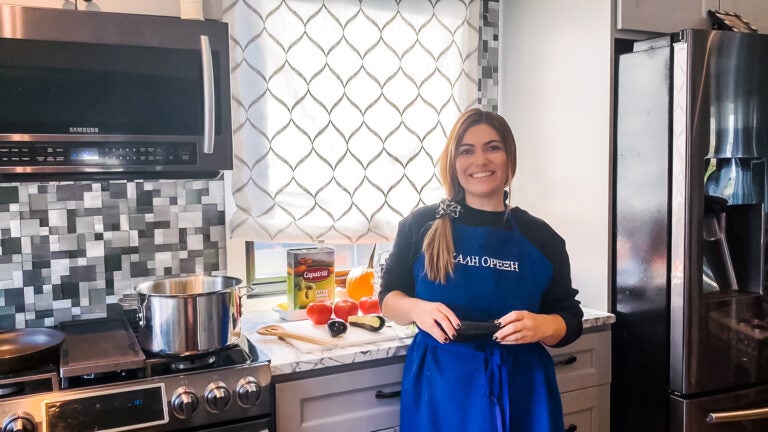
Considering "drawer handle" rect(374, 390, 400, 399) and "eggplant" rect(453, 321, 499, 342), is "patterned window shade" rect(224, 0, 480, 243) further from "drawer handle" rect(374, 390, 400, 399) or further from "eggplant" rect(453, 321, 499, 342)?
"eggplant" rect(453, 321, 499, 342)

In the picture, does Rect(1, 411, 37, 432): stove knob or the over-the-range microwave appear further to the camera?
the over-the-range microwave

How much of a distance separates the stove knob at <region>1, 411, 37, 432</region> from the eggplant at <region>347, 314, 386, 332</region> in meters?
0.86

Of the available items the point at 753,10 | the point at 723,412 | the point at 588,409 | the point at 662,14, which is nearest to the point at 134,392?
the point at 588,409

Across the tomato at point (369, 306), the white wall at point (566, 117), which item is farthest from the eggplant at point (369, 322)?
the white wall at point (566, 117)

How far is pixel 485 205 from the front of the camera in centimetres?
170

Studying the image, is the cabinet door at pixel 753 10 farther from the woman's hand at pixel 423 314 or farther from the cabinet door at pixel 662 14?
the woman's hand at pixel 423 314

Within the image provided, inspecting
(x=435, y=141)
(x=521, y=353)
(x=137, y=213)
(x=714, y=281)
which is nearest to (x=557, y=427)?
(x=521, y=353)

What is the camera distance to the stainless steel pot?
1475 millimetres

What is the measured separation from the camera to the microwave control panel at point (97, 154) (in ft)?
4.75

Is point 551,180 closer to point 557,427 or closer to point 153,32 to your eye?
point 557,427

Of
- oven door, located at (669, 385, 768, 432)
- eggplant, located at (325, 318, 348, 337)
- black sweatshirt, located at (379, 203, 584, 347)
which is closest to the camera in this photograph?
black sweatshirt, located at (379, 203, 584, 347)

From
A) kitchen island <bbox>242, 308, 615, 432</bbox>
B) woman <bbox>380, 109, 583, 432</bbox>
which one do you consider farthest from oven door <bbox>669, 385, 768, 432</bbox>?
woman <bbox>380, 109, 583, 432</bbox>

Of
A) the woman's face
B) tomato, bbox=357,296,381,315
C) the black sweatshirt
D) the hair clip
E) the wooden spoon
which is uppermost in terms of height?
the woman's face

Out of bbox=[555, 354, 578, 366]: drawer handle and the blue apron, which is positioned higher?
the blue apron
